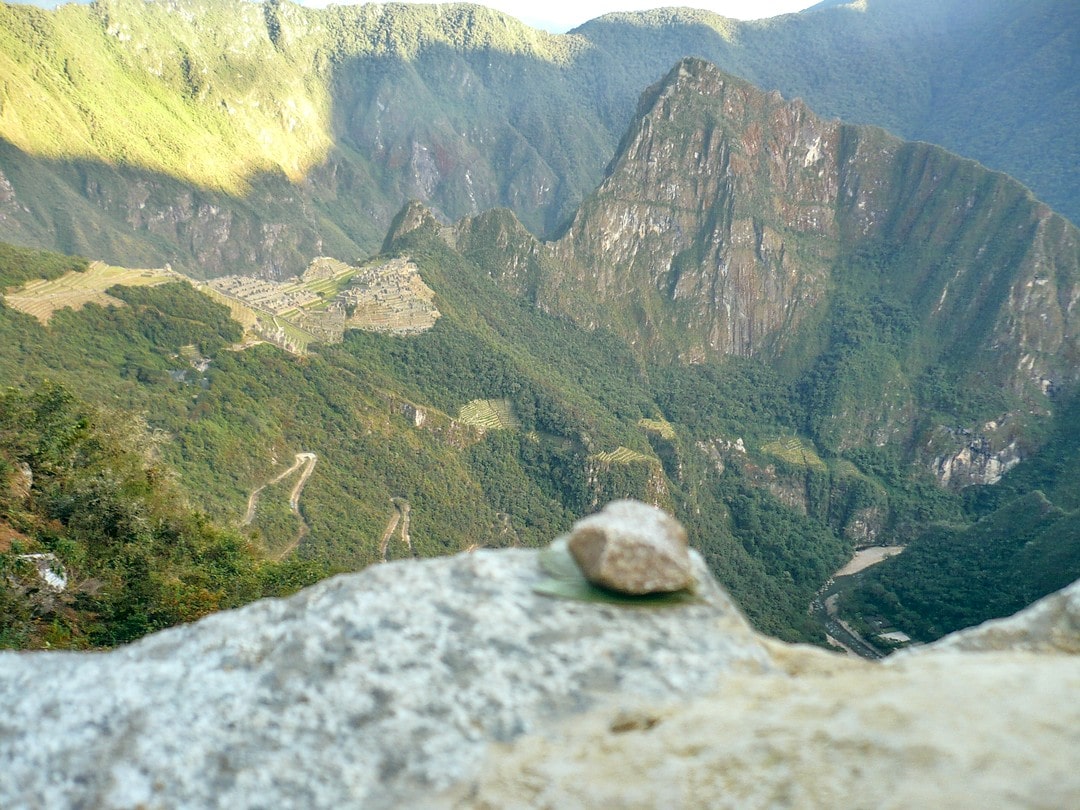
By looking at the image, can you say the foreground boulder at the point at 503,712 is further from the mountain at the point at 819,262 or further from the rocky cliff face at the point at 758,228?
the rocky cliff face at the point at 758,228

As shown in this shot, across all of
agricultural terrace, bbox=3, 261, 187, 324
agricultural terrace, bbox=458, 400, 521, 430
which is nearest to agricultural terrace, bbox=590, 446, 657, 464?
agricultural terrace, bbox=458, 400, 521, 430

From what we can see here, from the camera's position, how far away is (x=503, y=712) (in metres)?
6.83

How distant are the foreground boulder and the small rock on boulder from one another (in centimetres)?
30

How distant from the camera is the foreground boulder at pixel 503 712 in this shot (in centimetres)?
565

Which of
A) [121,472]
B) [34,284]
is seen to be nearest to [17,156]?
[34,284]

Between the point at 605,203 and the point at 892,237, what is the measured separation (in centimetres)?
6623

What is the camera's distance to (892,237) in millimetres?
159500

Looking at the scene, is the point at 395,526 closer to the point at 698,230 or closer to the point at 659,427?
Result: the point at 659,427

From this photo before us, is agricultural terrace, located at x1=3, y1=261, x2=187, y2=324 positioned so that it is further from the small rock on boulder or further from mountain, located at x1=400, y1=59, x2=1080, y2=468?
the small rock on boulder

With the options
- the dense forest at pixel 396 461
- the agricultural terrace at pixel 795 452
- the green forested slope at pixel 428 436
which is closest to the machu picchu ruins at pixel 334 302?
the green forested slope at pixel 428 436

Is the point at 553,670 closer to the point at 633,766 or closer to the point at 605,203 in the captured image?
the point at 633,766

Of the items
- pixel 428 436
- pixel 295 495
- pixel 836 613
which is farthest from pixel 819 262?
pixel 295 495

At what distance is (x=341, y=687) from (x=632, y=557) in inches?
129

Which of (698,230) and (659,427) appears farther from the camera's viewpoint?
(698,230)
